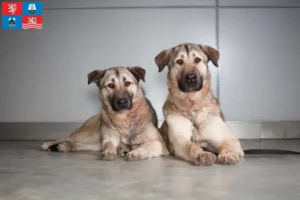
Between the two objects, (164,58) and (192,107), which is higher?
(164,58)

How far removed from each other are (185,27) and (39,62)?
188 centimetres

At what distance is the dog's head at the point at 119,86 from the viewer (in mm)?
4020

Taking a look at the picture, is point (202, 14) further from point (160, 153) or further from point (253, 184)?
point (253, 184)

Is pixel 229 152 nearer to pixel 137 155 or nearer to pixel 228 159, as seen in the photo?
pixel 228 159

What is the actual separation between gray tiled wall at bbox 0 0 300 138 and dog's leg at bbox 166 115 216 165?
178cm

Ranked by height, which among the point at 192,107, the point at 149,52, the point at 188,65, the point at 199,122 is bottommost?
the point at 199,122

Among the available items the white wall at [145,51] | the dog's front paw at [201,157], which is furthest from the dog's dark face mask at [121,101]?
the white wall at [145,51]

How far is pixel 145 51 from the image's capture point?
18.3 feet

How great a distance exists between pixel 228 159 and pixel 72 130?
108 inches

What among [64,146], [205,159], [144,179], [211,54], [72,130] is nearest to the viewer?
[144,179]

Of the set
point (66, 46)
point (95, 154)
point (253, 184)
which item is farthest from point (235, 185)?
point (66, 46)

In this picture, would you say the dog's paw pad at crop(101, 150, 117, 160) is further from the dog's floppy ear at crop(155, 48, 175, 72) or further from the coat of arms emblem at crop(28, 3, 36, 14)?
the coat of arms emblem at crop(28, 3, 36, 14)

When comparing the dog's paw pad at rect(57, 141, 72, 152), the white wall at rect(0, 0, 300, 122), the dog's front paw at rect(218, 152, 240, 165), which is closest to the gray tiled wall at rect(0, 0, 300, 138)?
the white wall at rect(0, 0, 300, 122)

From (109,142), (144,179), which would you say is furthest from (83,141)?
(144,179)
